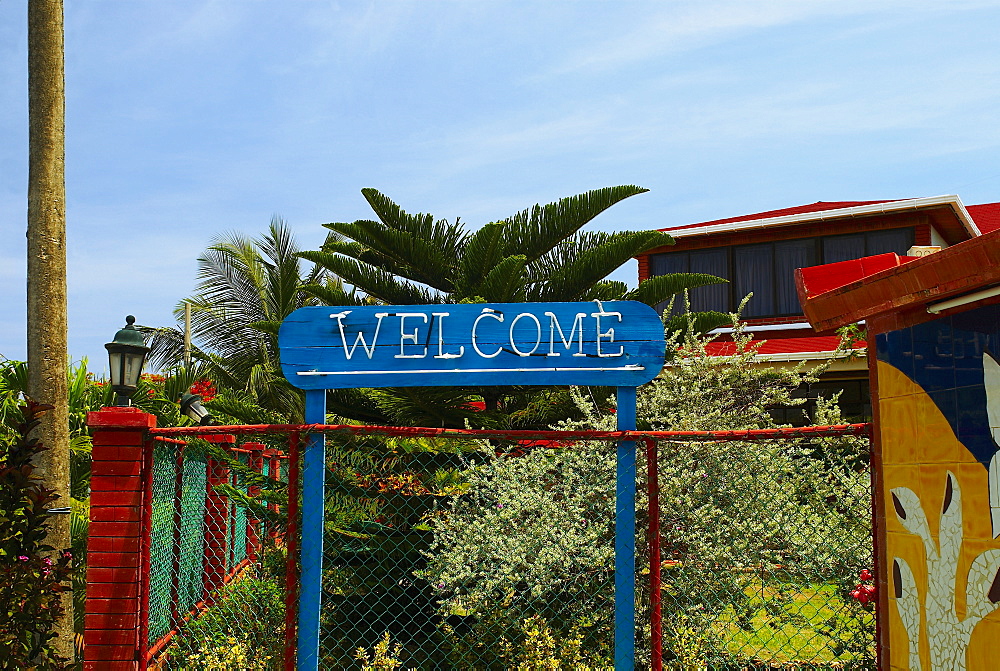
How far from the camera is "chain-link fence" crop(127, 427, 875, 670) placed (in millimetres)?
4996

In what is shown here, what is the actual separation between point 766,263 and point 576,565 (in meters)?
11.9

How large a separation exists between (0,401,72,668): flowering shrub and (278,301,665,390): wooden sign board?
1779 mm

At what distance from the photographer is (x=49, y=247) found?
6039mm

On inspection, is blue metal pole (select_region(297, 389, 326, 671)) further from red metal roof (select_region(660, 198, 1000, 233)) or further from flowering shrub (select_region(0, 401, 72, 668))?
red metal roof (select_region(660, 198, 1000, 233))

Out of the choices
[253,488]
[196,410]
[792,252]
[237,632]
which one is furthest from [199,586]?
[792,252]

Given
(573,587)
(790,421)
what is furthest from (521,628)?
(790,421)

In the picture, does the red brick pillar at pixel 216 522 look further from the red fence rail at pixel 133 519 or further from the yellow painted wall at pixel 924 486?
the yellow painted wall at pixel 924 486

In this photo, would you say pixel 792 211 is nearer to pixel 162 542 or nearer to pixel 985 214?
pixel 985 214

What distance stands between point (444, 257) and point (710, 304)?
7.87 m

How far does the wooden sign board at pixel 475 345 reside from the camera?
4.68m

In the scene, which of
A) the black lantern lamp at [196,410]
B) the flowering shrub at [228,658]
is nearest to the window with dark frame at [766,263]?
the black lantern lamp at [196,410]

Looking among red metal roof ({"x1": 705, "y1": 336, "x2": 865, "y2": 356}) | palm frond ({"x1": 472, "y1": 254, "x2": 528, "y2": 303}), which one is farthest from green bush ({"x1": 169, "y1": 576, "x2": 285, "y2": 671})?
red metal roof ({"x1": 705, "y1": 336, "x2": 865, "y2": 356})

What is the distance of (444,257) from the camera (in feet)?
34.3

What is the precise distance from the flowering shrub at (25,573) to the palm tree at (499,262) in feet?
13.8
